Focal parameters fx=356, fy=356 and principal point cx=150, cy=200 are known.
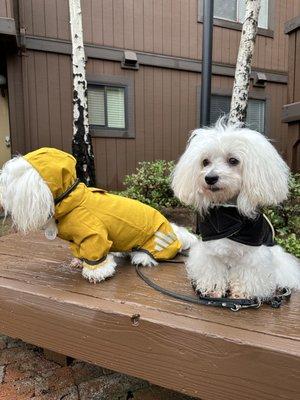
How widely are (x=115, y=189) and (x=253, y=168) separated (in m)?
5.59

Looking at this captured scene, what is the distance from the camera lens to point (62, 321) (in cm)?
163

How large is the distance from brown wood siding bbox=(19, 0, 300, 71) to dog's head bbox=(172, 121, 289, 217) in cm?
548

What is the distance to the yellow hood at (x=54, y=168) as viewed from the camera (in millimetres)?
1662

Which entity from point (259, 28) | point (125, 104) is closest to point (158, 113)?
point (125, 104)

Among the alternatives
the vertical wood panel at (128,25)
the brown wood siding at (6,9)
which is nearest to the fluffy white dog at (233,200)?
the brown wood siding at (6,9)

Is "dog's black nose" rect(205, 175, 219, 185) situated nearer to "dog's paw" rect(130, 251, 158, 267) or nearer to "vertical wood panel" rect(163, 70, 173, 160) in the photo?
"dog's paw" rect(130, 251, 158, 267)

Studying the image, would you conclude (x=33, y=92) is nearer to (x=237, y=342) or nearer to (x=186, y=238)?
(x=186, y=238)

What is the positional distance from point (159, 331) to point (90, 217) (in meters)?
0.68

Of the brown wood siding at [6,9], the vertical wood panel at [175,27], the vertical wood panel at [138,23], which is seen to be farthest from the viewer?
the vertical wood panel at [175,27]

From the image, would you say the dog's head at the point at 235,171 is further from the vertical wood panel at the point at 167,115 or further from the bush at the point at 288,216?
the vertical wood panel at the point at 167,115


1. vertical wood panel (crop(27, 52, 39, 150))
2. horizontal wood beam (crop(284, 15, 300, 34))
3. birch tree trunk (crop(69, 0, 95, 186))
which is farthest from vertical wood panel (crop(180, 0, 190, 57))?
horizontal wood beam (crop(284, 15, 300, 34))

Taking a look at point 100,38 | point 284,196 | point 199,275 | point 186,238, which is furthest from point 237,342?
point 100,38

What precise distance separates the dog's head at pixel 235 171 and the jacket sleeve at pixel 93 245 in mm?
513

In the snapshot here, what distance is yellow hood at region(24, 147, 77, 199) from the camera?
5.45 ft
